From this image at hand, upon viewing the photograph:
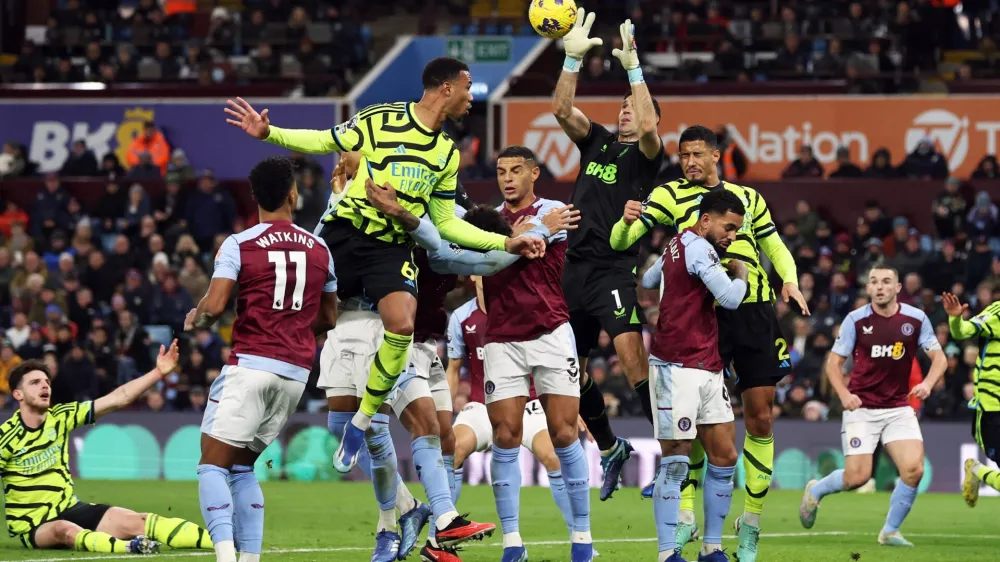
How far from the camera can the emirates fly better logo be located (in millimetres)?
25125

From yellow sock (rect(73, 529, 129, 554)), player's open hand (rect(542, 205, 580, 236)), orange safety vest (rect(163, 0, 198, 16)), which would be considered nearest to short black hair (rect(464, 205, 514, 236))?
player's open hand (rect(542, 205, 580, 236))

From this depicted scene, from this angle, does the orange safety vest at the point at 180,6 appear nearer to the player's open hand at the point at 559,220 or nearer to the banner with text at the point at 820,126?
the banner with text at the point at 820,126

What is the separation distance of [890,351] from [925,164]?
11.1m

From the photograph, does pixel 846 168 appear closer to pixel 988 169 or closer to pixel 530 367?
pixel 988 169

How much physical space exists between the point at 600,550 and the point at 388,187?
3850 millimetres

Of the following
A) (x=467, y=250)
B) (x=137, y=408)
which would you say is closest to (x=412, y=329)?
(x=467, y=250)

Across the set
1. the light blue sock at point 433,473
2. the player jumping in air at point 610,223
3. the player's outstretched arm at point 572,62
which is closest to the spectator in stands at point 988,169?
the player jumping in air at point 610,223

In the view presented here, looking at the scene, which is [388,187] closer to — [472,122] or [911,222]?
[911,222]

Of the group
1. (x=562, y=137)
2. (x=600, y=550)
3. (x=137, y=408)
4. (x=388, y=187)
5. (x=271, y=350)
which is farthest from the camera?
(x=562, y=137)

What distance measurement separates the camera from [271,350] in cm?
884

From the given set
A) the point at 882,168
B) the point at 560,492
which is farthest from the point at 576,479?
the point at 882,168

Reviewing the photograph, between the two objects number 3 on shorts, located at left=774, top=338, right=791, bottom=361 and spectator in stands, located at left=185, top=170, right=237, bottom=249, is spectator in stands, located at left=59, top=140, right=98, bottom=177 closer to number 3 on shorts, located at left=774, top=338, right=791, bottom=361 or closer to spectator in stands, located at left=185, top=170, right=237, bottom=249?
spectator in stands, located at left=185, top=170, right=237, bottom=249

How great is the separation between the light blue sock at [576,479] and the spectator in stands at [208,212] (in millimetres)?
16307

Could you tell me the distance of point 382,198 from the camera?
386 inches
